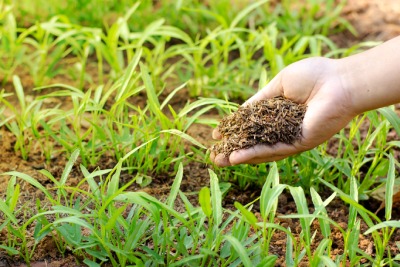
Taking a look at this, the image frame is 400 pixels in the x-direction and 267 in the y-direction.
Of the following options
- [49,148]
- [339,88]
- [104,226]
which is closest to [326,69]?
[339,88]

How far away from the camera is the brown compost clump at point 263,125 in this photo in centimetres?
232

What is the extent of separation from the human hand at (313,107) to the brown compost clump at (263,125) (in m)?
0.03

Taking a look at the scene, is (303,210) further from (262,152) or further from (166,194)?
(166,194)

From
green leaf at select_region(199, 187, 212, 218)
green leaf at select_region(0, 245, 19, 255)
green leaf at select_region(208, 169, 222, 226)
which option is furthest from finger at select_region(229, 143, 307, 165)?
green leaf at select_region(0, 245, 19, 255)

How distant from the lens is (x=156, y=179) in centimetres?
262

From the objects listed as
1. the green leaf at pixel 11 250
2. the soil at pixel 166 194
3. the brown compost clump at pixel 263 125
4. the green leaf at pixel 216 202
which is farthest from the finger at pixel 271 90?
the green leaf at pixel 11 250

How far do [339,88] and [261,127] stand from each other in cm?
31

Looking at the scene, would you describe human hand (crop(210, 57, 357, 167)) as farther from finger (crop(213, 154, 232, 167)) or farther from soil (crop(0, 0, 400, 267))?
soil (crop(0, 0, 400, 267))

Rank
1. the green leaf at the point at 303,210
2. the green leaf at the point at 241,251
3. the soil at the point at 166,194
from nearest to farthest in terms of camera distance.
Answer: the green leaf at the point at 241,251 < the green leaf at the point at 303,210 < the soil at the point at 166,194

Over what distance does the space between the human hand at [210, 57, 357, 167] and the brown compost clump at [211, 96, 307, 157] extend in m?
0.03

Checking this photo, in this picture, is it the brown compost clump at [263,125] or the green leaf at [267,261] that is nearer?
the green leaf at [267,261]

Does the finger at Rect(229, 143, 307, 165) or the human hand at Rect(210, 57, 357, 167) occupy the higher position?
the human hand at Rect(210, 57, 357, 167)

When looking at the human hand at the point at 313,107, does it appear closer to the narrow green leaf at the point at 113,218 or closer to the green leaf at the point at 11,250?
the narrow green leaf at the point at 113,218

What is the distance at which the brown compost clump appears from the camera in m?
2.32
